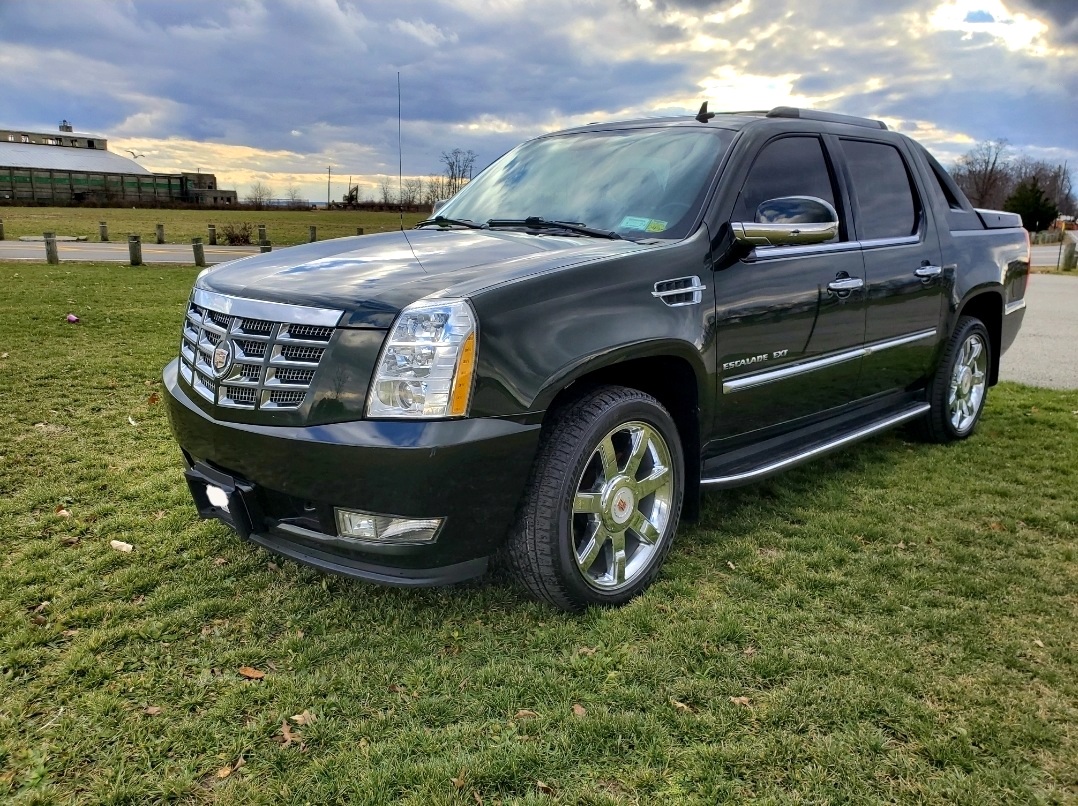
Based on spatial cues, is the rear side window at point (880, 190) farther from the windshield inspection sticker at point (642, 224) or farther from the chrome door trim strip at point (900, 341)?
the windshield inspection sticker at point (642, 224)

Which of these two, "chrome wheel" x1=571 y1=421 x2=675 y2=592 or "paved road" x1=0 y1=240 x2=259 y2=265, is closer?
"chrome wheel" x1=571 y1=421 x2=675 y2=592

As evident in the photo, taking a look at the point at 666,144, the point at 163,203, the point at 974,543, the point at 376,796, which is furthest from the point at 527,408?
the point at 163,203

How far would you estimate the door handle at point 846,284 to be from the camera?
379 cm

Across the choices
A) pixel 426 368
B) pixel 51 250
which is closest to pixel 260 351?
pixel 426 368

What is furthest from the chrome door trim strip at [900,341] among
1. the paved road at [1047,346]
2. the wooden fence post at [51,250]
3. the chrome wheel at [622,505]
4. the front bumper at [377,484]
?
the wooden fence post at [51,250]

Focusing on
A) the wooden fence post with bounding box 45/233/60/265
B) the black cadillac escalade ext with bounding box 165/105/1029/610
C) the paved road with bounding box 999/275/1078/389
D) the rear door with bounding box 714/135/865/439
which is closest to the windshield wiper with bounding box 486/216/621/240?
the black cadillac escalade ext with bounding box 165/105/1029/610

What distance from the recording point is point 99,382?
6512 millimetres

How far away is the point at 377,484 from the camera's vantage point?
2469 millimetres

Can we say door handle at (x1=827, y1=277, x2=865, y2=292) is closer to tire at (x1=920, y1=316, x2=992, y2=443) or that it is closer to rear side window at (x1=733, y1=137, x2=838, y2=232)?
rear side window at (x1=733, y1=137, x2=838, y2=232)

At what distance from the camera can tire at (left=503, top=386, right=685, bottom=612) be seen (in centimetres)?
274

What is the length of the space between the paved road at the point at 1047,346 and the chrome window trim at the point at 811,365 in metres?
3.96

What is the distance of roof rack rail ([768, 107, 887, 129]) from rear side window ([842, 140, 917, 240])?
147 mm

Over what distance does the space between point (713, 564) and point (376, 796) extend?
1858mm

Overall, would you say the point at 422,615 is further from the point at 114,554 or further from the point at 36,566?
the point at 36,566
